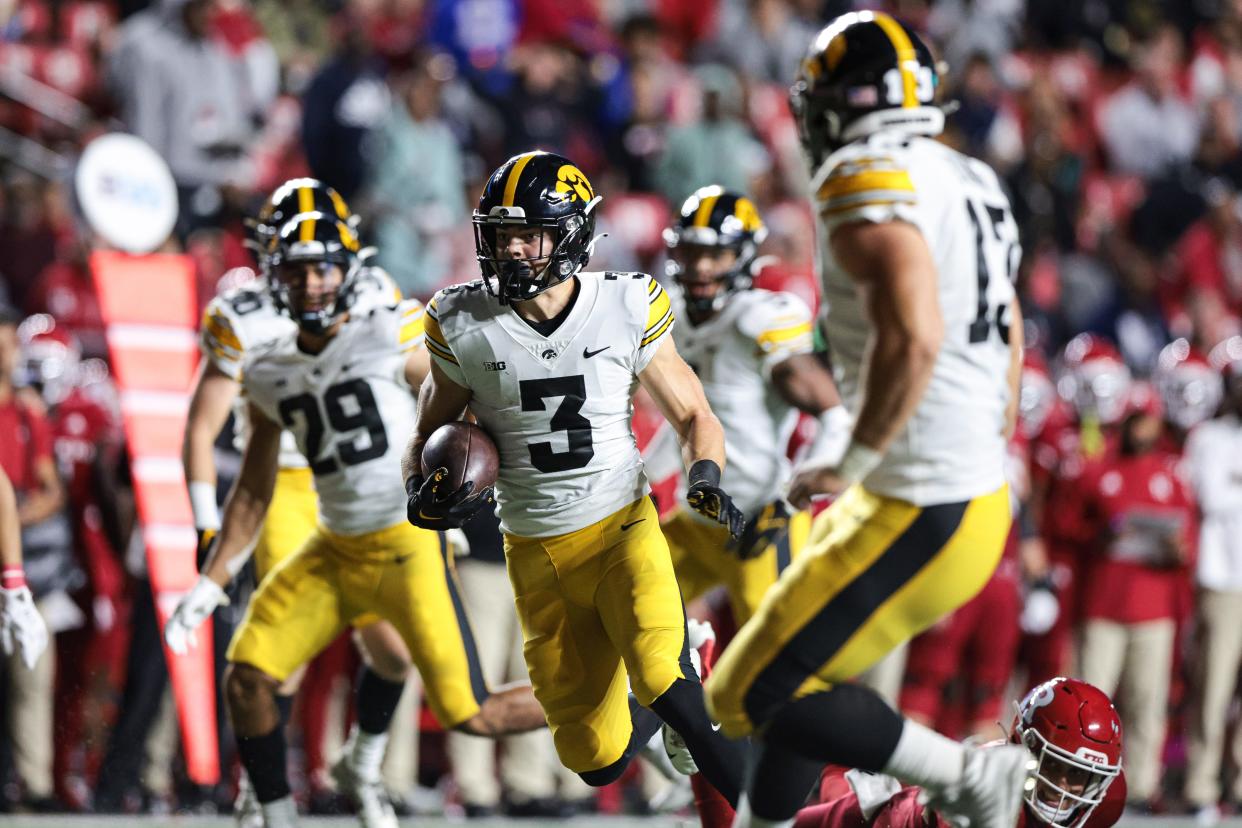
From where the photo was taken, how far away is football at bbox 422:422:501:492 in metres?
4.04

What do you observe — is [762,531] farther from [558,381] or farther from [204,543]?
[204,543]

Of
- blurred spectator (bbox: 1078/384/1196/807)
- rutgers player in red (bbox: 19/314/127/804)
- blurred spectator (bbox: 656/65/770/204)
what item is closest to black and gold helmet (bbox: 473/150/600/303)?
rutgers player in red (bbox: 19/314/127/804)

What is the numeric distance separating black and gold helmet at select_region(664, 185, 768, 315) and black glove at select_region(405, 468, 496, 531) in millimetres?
1618

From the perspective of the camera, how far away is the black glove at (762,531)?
5.39 meters

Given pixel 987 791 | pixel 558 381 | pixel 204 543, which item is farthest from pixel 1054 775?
pixel 204 543

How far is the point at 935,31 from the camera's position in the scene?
1181 cm

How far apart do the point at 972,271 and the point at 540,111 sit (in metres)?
6.53

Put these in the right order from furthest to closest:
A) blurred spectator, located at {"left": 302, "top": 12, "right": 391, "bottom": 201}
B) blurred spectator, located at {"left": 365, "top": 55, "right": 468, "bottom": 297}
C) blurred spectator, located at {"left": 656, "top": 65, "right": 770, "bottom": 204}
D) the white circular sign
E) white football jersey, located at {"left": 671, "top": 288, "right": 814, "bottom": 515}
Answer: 1. blurred spectator, located at {"left": 656, "top": 65, "right": 770, "bottom": 204}
2. blurred spectator, located at {"left": 302, "top": 12, "right": 391, "bottom": 201}
3. blurred spectator, located at {"left": 365, "top": 55, "right": 468, "bottom": 297}
4. the white circular sign
5. white football jersey, located at {"left": 671, "top": 288, "right": 814, "bottom": 515}

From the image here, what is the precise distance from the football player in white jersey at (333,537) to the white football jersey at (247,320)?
0.11m

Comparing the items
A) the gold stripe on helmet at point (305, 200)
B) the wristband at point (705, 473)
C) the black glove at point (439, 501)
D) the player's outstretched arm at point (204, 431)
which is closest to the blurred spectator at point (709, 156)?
the gold stripe on helmet at point (305, 200)

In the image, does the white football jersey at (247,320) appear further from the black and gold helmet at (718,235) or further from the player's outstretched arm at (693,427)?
the player's outstretched arm at (693,427)

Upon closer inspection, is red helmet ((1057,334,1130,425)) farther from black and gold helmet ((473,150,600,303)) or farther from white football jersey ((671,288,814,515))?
black and gold helmet ((473,150,600,303))

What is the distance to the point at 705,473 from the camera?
3961mm

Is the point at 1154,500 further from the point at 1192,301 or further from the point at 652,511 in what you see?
the point at 652,511
